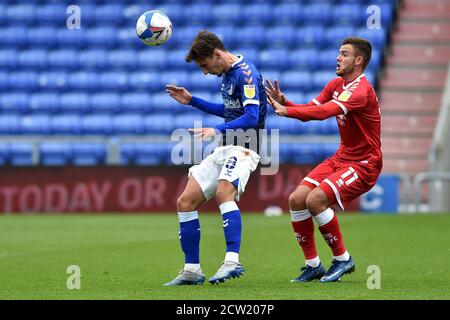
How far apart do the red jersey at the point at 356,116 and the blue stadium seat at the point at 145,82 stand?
12157 mm

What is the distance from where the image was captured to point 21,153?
18.9 meters

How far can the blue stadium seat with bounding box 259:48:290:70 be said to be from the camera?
20.4 meters

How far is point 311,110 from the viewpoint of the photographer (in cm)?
780

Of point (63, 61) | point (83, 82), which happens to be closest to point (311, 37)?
point (83, 82)

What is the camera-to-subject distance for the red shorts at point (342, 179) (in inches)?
315

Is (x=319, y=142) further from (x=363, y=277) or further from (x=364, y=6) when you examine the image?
(x=363, y=277)

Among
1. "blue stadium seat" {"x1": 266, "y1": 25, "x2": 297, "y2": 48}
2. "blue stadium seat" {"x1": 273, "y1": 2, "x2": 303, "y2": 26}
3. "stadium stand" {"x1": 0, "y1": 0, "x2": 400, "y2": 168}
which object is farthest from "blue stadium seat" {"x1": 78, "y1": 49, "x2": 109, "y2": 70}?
"blue stadium seat" {"x1": 273, "y1": 2, "x2": 303, "y2": 26}

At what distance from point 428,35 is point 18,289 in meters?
15.1

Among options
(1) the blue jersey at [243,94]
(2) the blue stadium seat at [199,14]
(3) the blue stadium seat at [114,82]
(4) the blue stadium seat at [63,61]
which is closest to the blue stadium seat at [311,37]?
(2) the blue stadium seat at [199,14]

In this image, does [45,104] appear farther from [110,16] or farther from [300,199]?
[300,199]

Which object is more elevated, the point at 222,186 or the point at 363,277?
the point at 222,186

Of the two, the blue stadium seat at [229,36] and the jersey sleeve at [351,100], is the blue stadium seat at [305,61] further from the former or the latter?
the jersey sleeve at [351,100]
